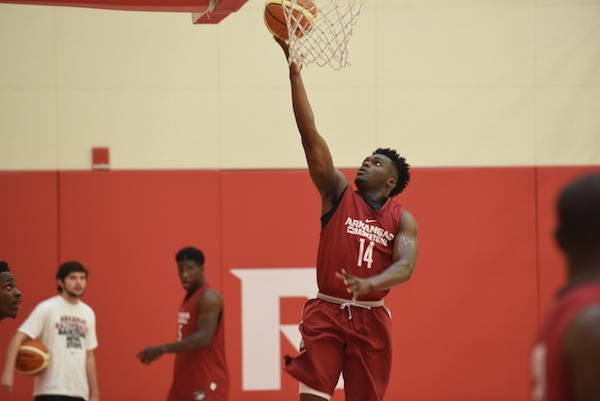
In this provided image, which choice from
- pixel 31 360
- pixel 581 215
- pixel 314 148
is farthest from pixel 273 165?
pixel 581 215

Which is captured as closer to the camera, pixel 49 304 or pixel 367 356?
pixel 367 356

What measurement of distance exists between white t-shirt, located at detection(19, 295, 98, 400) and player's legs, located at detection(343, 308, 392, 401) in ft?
10.3

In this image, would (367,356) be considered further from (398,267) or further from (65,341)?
(65,341)

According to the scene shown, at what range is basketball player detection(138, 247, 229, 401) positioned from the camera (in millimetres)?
8352

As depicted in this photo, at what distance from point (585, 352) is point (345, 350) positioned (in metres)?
3.92

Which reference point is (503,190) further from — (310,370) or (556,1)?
(310,370)

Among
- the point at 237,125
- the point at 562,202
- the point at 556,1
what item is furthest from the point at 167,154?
the point at 562,202

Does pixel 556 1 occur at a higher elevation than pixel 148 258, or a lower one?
higher

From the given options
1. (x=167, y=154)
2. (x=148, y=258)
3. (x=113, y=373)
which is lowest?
(x=113, y=373)

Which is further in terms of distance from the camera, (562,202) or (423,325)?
(423,325)

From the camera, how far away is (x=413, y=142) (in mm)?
11008

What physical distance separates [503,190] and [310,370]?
521 centimetres

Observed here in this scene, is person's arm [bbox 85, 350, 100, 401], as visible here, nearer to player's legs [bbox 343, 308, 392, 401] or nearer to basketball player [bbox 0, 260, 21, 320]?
basketball player [bbox 0, 260, 21, 320]

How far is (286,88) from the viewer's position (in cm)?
1092
